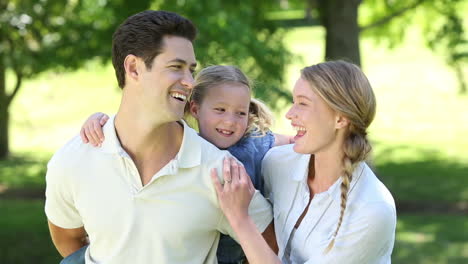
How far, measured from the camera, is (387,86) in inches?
917

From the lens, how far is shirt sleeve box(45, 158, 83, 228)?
324 centimetres

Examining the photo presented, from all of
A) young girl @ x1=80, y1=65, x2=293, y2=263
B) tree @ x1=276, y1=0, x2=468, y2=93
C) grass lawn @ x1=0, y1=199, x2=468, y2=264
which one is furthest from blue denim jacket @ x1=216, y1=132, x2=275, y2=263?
tree @ x1=276, y1=0, x2=468, y2=93

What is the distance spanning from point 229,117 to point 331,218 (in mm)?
724

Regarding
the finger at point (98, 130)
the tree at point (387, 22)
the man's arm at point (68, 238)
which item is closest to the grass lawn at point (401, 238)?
the tree at point (387, 22)

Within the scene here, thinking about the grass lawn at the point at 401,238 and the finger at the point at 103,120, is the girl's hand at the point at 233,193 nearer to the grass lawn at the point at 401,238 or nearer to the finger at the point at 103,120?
the finger at the point at 103,120

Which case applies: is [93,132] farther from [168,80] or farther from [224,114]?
[224,114]

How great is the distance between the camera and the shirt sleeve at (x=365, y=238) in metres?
3.01

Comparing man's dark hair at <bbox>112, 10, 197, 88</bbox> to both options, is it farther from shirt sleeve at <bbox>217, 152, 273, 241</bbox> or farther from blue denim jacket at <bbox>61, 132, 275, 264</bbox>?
blue denim jacket at <bbox>61, 132, 275, 264</bbox>

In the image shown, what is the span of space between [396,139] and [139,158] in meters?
14.9

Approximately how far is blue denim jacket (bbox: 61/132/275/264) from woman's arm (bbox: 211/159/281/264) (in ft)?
1.07

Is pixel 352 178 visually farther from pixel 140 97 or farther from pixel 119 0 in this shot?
pixel 119 0

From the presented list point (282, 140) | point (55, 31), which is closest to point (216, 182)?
point (282, 140)

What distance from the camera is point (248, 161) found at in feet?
11.7

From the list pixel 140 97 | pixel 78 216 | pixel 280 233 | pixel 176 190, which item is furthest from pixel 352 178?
pixel 78 216
